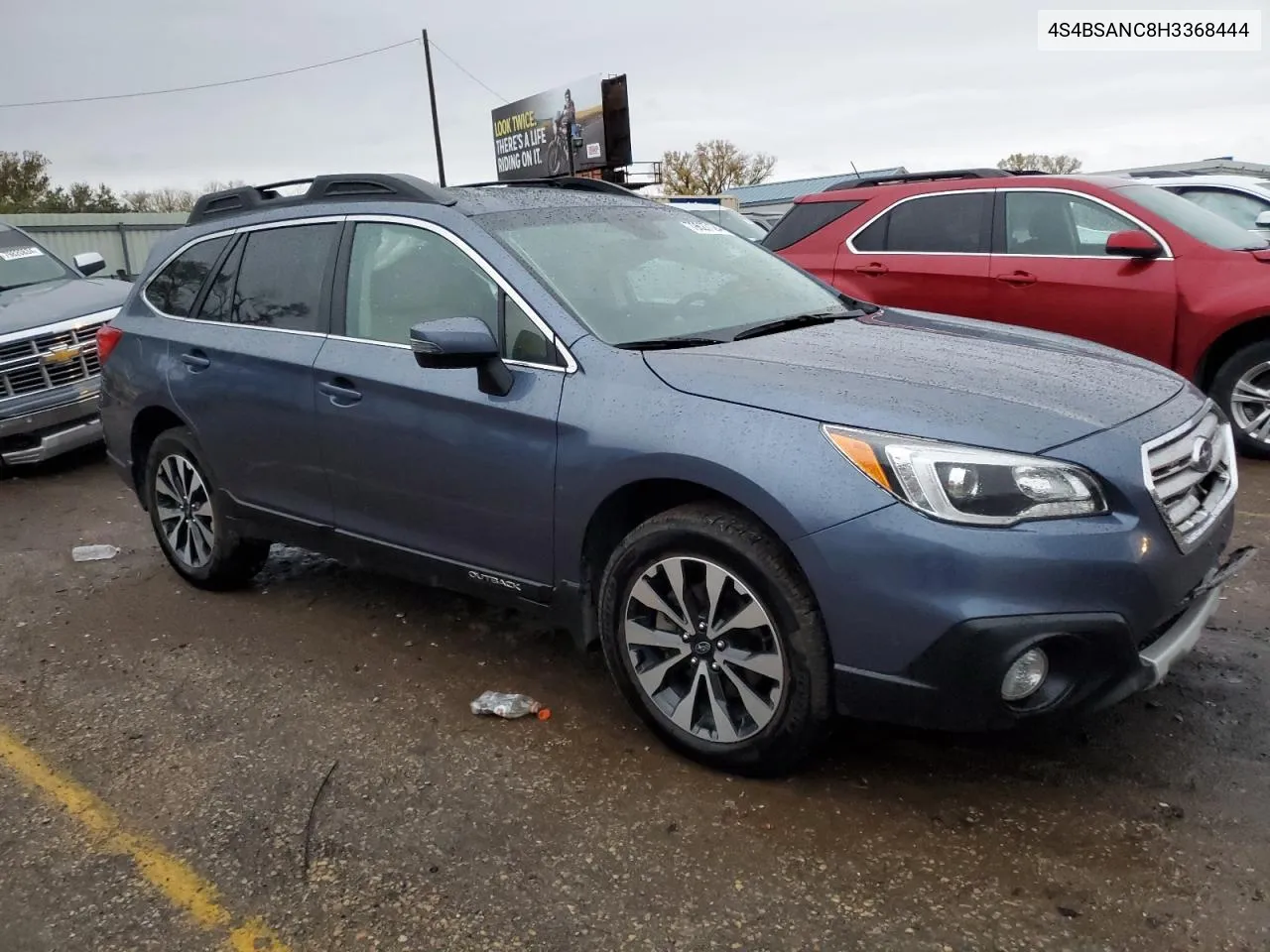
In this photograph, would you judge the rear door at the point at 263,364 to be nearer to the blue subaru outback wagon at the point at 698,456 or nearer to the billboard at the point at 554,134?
the blue subaru outback wagon at the point at 698,456

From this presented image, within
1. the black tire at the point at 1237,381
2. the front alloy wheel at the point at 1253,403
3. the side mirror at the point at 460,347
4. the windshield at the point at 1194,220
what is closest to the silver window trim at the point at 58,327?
the side mirror at the point at 460,347

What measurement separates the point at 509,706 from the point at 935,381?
1.79 m

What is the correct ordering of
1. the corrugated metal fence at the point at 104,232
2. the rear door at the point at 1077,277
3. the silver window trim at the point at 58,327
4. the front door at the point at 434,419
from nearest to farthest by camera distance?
the front door at the point at 434,419 → the rear door at the point at 1077,277 → the silver window trim at the point at 58,327 → the corrugated metal fence at the point at 104,232

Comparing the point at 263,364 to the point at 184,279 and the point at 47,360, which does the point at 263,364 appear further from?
the point at 47,360

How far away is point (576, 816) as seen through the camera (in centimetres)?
306

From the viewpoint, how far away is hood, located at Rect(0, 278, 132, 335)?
781 centimetres

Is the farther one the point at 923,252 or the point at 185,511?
the point at 923,252

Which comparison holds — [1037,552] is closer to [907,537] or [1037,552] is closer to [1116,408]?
[907,537]

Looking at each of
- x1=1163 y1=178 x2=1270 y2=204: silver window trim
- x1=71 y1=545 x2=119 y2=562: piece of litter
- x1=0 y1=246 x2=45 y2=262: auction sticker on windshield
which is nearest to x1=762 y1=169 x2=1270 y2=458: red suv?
x1=1163 y1=178 x2=1270 y2=204: silver window trim

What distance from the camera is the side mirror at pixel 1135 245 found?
256 inches

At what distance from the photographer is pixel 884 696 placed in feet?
9.11

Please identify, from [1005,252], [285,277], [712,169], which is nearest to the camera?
[285,277]

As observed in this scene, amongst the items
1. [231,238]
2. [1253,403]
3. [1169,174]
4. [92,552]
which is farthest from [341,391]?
[1169,174]

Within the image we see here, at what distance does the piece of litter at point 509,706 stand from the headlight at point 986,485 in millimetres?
1606
